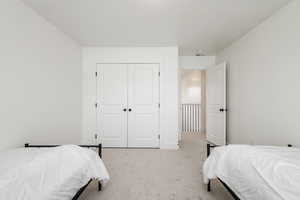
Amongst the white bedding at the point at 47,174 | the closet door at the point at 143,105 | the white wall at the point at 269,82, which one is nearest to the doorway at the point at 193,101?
the closet door at the point at 143,105

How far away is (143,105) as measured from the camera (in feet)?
11.5

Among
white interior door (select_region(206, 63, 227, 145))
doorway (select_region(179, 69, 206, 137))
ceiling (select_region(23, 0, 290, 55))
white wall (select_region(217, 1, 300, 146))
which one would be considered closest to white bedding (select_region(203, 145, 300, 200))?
white wall (select_region(217, 1, 300, 146))

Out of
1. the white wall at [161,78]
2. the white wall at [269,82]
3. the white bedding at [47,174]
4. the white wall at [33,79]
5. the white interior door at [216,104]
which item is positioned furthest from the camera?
the white wall at [161,78]

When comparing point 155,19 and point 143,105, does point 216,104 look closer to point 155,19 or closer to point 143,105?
point 143,105

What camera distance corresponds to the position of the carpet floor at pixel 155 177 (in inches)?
69.0

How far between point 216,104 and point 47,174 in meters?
3.46

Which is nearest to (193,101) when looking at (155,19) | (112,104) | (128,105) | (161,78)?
(161,78)

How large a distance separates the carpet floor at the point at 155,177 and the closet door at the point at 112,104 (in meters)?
0.36

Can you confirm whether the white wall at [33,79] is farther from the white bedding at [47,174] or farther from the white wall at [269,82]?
the white wall at [269,82]

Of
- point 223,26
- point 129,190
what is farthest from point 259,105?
point 129,190

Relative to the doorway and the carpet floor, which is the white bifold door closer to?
the carpet floor

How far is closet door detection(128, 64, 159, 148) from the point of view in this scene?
350 centimetres

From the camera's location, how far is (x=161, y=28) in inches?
102

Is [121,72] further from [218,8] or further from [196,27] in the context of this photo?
[218,8]
